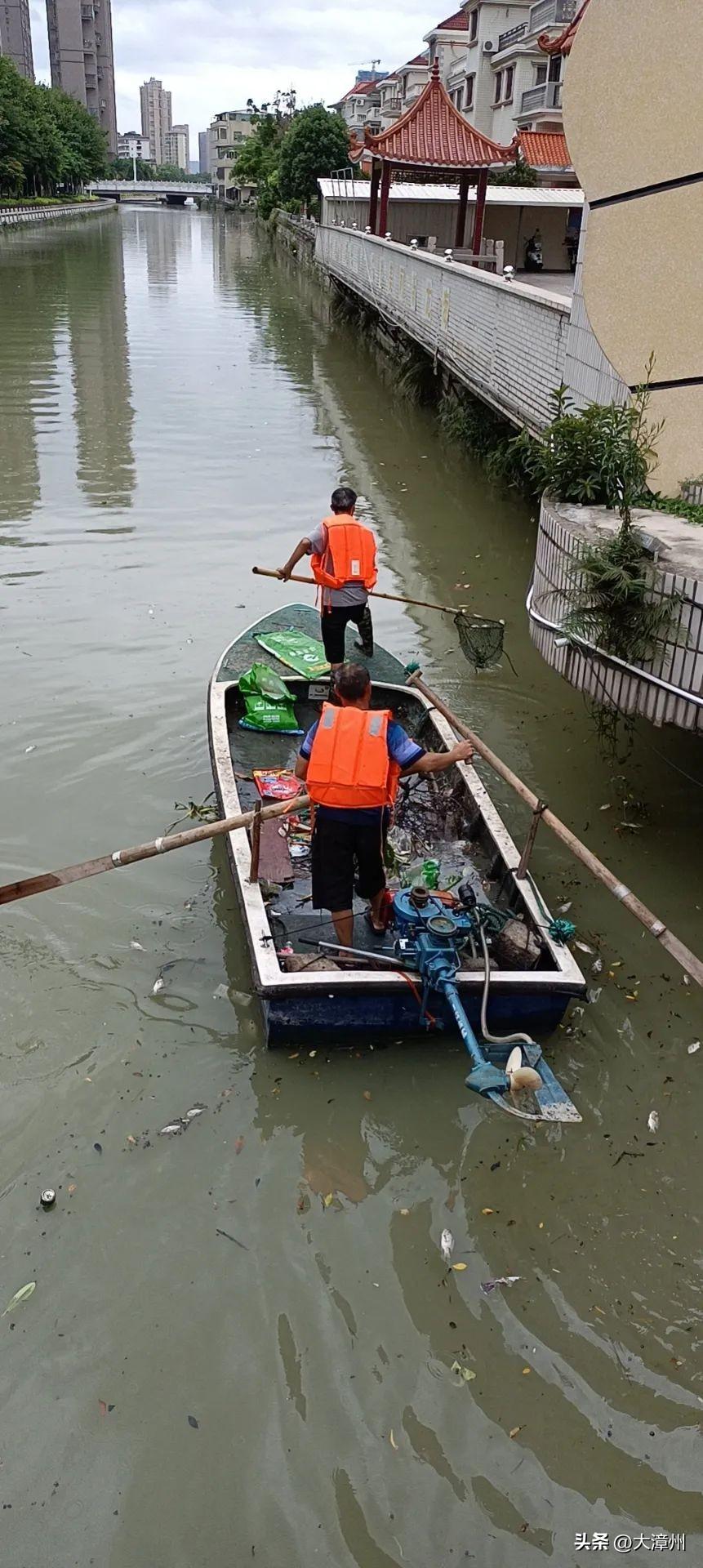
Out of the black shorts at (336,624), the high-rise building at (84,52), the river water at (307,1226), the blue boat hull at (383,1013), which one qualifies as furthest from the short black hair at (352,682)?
the high-rise building at (84,52)

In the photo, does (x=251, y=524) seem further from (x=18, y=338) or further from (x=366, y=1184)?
(x=18, y=338)

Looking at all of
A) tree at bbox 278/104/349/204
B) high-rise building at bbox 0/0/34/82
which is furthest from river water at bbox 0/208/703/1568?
high-rise building at bbox 0/0/34/82

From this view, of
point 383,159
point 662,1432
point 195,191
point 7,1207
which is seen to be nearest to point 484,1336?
point 662,1432

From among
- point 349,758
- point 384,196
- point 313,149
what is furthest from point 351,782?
point 313,149

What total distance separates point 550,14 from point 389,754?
4632cm

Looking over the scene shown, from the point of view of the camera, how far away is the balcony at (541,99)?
40.1 metres

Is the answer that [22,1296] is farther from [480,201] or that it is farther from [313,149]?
[313,149]

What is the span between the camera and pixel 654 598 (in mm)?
6078

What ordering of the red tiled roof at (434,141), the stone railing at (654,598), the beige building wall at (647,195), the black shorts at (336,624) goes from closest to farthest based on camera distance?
the stone railing at (654,598)
the beige building wall at (647,195)
the black shorts at (336,624)
the red tiled roof at (434,141)

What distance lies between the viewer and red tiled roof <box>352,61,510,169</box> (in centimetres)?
2470

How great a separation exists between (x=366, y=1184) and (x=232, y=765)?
11.0 feet

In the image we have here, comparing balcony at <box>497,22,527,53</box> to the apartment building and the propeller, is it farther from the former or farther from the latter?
the propeller

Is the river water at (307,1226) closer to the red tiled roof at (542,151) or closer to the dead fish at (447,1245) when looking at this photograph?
the dead fish at (447,1245)

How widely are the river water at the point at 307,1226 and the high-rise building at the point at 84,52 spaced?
152 m
